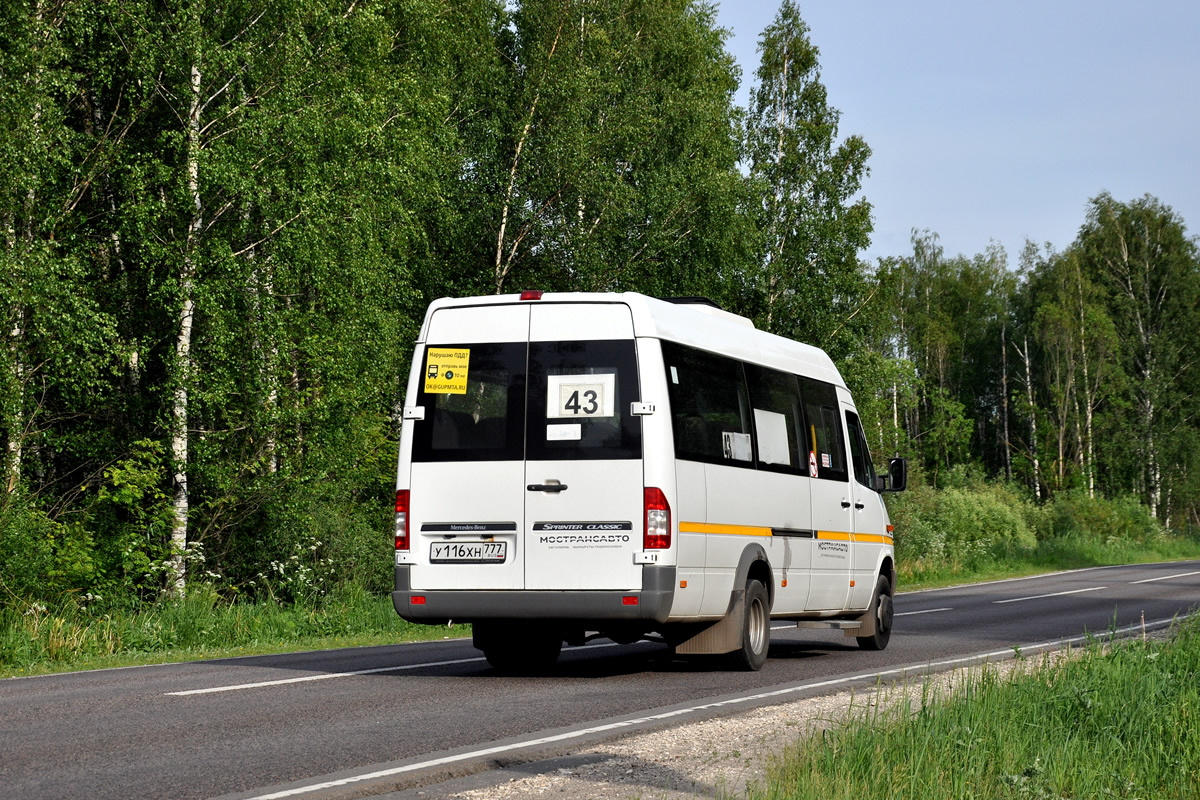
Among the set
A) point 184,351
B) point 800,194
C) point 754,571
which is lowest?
point 754,571

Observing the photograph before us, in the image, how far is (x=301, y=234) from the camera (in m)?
23.4

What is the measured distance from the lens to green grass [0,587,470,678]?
15.2 m

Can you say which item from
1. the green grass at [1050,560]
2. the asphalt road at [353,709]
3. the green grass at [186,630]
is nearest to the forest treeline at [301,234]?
the green grass at [186,630]

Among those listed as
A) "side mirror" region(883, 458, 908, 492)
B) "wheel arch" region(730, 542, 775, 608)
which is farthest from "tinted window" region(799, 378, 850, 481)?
"wheel arch" region(730, 542, 775, 608)

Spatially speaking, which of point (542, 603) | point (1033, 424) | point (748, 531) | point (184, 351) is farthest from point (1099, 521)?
point (542, 603)

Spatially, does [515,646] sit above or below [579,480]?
below

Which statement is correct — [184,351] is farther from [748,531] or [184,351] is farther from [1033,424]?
[1033,424]

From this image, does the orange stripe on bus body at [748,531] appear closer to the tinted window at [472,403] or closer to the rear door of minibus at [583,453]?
the rear door of minibus at [583,453]

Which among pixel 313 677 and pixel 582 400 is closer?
pixel 582 400

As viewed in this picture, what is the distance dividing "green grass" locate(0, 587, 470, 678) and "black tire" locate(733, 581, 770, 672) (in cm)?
596

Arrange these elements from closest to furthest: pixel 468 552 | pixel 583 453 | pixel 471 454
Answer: pixel 583 453, pixel 468 552, pixel 471 454

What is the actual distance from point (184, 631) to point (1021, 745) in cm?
1278

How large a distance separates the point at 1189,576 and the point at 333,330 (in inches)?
904

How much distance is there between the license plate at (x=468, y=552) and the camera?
1139cm
